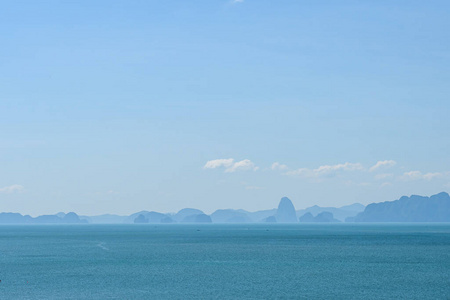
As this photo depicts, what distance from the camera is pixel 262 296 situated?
84938 mm

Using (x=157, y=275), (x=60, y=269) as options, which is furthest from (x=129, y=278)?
(x=60, y=269)

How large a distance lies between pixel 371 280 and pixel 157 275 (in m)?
39.4

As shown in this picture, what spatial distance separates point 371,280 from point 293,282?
14.1 metres

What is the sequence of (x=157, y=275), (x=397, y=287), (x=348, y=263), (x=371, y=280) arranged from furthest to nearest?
(x=348, y=263)
(x=157, y=275)
(x=371, y=280)
(x=397, y=287)

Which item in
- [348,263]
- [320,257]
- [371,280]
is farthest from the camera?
[320,257]

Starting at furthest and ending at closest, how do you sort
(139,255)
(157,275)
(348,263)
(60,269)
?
(139,255) → (348,263) → (60,269) → (157,275)

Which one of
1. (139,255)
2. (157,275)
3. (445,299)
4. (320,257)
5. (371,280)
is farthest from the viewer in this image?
(139,255)

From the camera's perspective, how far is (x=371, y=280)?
334ft

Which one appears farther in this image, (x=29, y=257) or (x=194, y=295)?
(x=29, y=257)

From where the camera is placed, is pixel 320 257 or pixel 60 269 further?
pixel 320 257

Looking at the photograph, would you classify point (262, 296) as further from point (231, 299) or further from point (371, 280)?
point (371, 280)

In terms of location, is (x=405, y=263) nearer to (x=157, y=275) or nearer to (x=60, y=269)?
(x=157, y=275)

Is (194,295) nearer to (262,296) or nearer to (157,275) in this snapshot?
(262,296)

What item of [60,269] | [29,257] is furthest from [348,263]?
[29,257]
